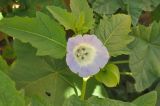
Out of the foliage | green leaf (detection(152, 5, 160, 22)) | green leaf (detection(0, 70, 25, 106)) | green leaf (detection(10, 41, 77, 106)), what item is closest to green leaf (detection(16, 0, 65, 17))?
the foliage

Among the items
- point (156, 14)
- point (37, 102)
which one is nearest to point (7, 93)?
point (37, 102)

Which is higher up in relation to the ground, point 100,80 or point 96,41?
point 96,41

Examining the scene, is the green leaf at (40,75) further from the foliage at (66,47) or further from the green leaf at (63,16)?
the green leaf at (63,16)

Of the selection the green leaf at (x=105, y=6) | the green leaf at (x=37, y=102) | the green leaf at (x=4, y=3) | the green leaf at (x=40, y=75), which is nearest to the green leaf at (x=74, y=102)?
the green leaf at (x=37, y=102)

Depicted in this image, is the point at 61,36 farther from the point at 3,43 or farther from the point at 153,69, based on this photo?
the point at 3,43

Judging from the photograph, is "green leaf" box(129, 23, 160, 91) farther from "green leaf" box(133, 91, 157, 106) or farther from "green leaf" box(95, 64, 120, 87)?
"green leaf" box(133, 91, 157, 106)

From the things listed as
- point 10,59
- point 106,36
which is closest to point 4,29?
point 106,36

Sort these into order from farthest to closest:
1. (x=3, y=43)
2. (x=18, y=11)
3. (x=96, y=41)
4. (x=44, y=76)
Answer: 1. (x=3, y=43)
2. (x=18, y=11)
3. (x=44, y=76)
4. (x=96, y=41)
